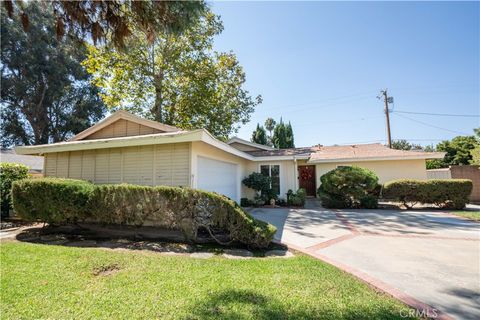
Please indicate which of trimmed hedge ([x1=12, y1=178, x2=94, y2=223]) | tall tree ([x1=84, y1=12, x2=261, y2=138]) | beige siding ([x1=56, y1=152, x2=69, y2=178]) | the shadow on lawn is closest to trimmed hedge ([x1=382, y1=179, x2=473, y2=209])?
the shadow on lawn

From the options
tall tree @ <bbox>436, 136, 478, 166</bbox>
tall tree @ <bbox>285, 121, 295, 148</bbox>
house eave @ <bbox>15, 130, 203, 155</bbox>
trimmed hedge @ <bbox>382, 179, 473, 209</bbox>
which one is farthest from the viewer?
tall tree @ <bbox>285, 121, 295, 148</bbox>

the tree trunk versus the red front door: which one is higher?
the tree trunk

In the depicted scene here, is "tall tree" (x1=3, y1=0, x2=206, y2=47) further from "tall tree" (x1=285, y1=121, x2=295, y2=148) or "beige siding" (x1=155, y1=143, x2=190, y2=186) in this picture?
"tall tree" (x1=285, y1=121, x2=295, y2=148)

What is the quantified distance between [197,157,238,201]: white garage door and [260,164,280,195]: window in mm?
2520

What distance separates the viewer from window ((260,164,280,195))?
14044 mm

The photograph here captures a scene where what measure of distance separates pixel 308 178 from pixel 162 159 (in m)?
12.2

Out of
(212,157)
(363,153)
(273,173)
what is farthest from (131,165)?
(363,153)

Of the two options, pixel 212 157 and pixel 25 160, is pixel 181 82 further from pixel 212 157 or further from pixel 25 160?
pixel 25 160

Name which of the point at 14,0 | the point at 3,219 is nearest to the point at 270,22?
the point at 14,0

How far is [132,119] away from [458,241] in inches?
445

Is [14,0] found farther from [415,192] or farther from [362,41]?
[415,192]

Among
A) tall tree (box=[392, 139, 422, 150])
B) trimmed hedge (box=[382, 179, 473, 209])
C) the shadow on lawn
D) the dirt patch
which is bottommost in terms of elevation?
the shadow on lawn

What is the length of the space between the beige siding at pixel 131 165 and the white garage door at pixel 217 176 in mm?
780

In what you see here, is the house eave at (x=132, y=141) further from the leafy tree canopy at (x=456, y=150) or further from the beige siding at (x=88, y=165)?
the leafy tree canopy at (x=456, y=150)
